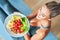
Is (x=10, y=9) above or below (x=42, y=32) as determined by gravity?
above

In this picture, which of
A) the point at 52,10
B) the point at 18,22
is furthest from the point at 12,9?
the point at 52,10

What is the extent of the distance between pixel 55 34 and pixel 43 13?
107mm

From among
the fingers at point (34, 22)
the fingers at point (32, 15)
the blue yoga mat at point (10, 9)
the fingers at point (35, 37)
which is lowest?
the fingers at point (35, 37)

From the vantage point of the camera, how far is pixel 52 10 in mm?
681

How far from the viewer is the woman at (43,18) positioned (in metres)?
0.66

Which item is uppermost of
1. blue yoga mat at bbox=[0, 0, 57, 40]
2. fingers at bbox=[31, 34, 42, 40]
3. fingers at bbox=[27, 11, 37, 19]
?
blue yoga mat at bbox=[0, 0, 57, 40]

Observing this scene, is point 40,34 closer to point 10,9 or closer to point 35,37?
point 35,37

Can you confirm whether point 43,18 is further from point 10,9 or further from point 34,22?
point 10,9

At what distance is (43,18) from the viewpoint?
2.28ft

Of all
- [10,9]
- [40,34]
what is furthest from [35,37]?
[10,9]

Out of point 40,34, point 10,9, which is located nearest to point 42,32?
point 40,34

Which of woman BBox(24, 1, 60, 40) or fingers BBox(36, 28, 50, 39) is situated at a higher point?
woman BBox(24, 1, 60, 40)

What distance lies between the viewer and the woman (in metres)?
0.66

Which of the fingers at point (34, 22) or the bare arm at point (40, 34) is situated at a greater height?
the fingers at point (34, 22)
